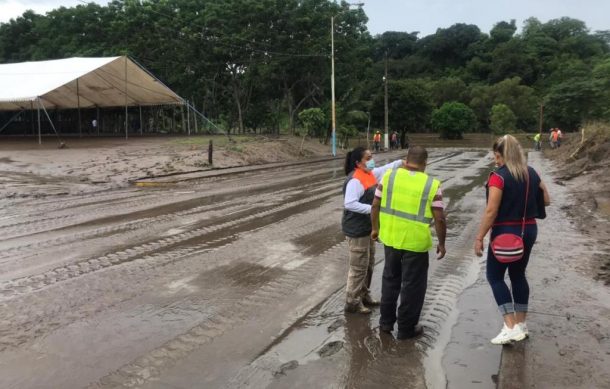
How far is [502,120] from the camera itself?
64562 millimetres

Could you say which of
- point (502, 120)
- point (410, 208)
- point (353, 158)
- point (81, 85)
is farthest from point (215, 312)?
point (502, 120)

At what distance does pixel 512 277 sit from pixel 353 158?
1.81m

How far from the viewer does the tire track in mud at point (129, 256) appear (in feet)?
20.1

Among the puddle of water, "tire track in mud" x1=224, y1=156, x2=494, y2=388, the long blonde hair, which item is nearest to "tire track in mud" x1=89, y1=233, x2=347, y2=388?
the puddle of water

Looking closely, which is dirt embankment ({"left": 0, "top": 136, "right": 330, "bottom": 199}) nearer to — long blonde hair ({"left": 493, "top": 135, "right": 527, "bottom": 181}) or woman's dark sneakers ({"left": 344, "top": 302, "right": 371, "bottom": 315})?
woman's dark sneakers ({"left": 344, "top": 302, "right": 371, "bottom": 315})

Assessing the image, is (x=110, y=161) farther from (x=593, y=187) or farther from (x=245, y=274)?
(x=593, y=187)

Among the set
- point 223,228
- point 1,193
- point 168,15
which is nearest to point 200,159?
point 1,193

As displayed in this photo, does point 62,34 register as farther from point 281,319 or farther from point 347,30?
point 281,319

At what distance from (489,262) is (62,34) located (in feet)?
183

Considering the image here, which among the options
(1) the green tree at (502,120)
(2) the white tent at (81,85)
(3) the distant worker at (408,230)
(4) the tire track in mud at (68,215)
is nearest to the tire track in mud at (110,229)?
(4) the tire track in mud at (68,215)

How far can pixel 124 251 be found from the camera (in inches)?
308

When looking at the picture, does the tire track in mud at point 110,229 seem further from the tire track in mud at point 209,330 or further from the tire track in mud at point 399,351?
the tire track in mud at point 399,351

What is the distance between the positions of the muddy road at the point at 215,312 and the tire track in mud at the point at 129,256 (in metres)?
0.04

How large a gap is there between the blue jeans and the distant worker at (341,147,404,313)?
120 centimetres
